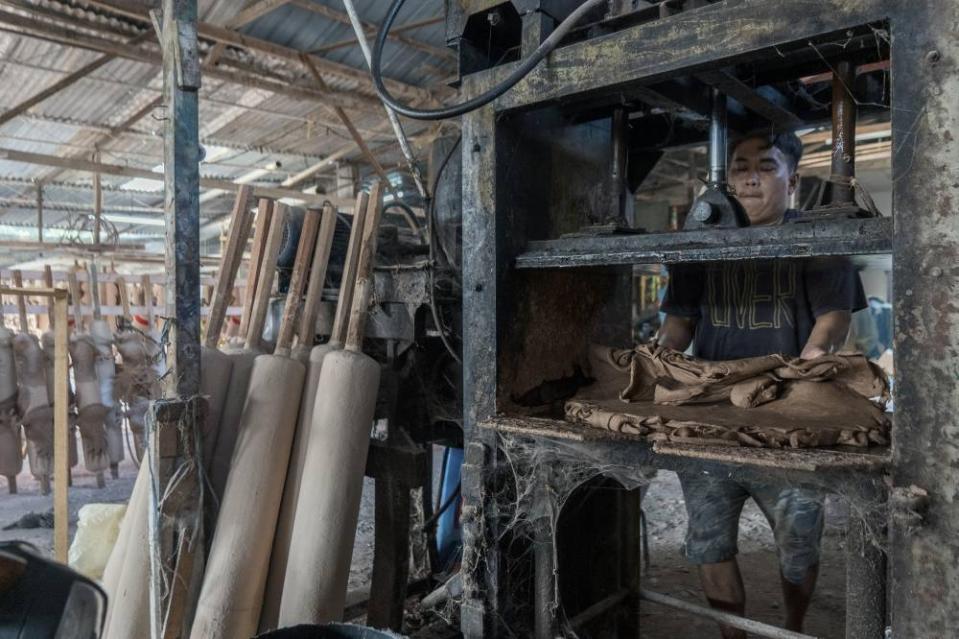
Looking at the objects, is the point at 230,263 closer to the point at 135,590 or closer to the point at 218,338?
the point at 218,338

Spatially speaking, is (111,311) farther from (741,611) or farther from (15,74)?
(741,611)

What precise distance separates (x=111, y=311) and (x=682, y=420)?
6.30 m

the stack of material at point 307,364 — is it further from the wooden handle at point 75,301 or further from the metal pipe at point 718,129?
the wooden handle at point 75,301

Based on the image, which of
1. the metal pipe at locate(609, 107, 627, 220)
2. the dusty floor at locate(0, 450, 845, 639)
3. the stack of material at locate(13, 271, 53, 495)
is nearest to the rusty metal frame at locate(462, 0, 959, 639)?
the metal pipe at locate(609, 107, 627, 220)

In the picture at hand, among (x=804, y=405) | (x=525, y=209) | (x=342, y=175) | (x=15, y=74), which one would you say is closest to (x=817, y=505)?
(x=804, y=405)

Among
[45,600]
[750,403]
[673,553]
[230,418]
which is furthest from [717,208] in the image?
[673,553]

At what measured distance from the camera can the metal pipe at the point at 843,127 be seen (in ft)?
5.30

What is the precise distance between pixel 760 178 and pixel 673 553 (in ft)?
8.49

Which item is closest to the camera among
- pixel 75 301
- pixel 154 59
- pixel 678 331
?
pixel 678 331

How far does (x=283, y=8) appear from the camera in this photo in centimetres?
543

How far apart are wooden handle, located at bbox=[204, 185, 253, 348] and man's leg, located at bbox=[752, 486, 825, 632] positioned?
1.98 metres

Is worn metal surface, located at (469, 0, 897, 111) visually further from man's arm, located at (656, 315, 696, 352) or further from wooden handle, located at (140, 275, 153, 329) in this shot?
wooden handle, located at (140, 275, 153, 329)

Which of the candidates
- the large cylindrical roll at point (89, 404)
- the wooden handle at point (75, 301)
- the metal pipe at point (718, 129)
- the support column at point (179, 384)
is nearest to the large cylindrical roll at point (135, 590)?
the support column at point (179, 384)

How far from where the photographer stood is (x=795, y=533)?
235 centimetres
